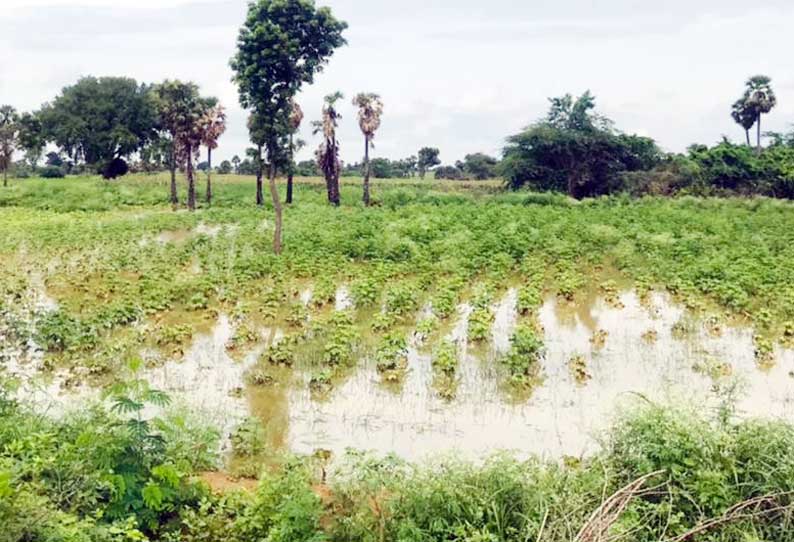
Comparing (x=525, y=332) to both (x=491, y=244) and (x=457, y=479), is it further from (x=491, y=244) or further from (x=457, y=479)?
(x=491, y=244)

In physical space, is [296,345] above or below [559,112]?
Result: below

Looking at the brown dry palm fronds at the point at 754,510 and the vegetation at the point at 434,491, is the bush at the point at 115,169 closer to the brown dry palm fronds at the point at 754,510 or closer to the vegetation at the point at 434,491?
the vegetation at the point at 434,491

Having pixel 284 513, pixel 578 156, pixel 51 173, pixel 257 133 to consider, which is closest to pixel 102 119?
pixel 51 173

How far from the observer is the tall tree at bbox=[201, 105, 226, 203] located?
3728 centimetres

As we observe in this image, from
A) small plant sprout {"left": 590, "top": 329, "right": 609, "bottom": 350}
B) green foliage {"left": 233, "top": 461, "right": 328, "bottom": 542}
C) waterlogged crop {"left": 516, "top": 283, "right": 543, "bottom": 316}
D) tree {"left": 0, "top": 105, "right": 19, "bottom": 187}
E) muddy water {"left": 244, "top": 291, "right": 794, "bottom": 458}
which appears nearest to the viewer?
green foliage {"left": 233, "top": 461, "right": 328, "bottom": 542}

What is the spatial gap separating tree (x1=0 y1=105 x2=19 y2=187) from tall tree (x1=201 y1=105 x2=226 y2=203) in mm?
15641

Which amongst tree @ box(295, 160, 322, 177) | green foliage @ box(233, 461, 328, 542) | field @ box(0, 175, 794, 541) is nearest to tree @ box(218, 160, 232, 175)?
tree @ box(295, 160, 322, 177)

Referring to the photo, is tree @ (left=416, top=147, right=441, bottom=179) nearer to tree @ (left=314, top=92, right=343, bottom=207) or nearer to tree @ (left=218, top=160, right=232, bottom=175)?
tree @ (left=218, top=160, right=232, bottom=175)

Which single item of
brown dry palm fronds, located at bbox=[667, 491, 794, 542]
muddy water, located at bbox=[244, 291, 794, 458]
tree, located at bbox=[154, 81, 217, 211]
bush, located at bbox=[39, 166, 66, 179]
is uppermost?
tree, located at bbox=[154, 81, 217, 211]

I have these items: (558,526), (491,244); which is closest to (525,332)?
(558,526)

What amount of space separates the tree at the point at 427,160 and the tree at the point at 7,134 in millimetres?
38329

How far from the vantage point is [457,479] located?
629 cm

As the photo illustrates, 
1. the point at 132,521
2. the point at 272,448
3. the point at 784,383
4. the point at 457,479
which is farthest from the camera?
the point at 784,383

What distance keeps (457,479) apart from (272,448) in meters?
3.13
